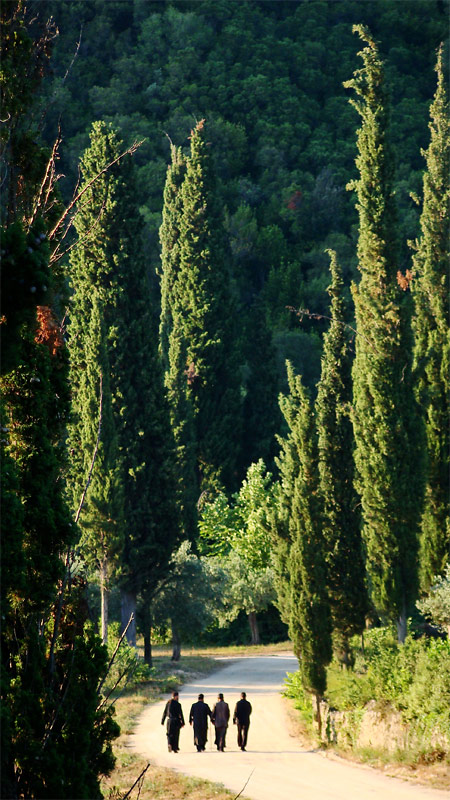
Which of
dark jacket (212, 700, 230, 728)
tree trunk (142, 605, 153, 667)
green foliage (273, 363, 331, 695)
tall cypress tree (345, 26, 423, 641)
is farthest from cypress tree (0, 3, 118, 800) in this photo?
tree trunk (142, 605, 153, 667)

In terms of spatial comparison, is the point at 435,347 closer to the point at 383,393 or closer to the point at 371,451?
the point at 383,393

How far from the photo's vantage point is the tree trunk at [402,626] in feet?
68.0

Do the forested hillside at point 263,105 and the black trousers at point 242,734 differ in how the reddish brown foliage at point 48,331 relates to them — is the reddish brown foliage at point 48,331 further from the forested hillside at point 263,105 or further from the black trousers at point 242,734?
the forested hillside at point 263,105

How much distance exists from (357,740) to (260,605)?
58.5 feet

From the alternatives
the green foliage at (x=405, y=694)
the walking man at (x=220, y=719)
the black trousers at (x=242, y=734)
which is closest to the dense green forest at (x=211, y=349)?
the green foliage at (x=405, y=694)

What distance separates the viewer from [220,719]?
701 inches

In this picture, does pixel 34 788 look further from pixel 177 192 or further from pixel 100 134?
pixel 177 192

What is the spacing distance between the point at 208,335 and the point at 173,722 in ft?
90.9

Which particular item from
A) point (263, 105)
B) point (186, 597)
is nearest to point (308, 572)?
point (186, 597)

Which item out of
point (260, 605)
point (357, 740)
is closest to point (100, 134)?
point (260, 605)

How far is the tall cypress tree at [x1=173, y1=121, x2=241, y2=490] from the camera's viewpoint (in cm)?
4309

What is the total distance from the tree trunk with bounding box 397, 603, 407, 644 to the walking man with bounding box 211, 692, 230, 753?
473cm

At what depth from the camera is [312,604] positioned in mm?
19484

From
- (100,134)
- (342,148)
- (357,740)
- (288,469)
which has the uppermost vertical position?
(342,148)
